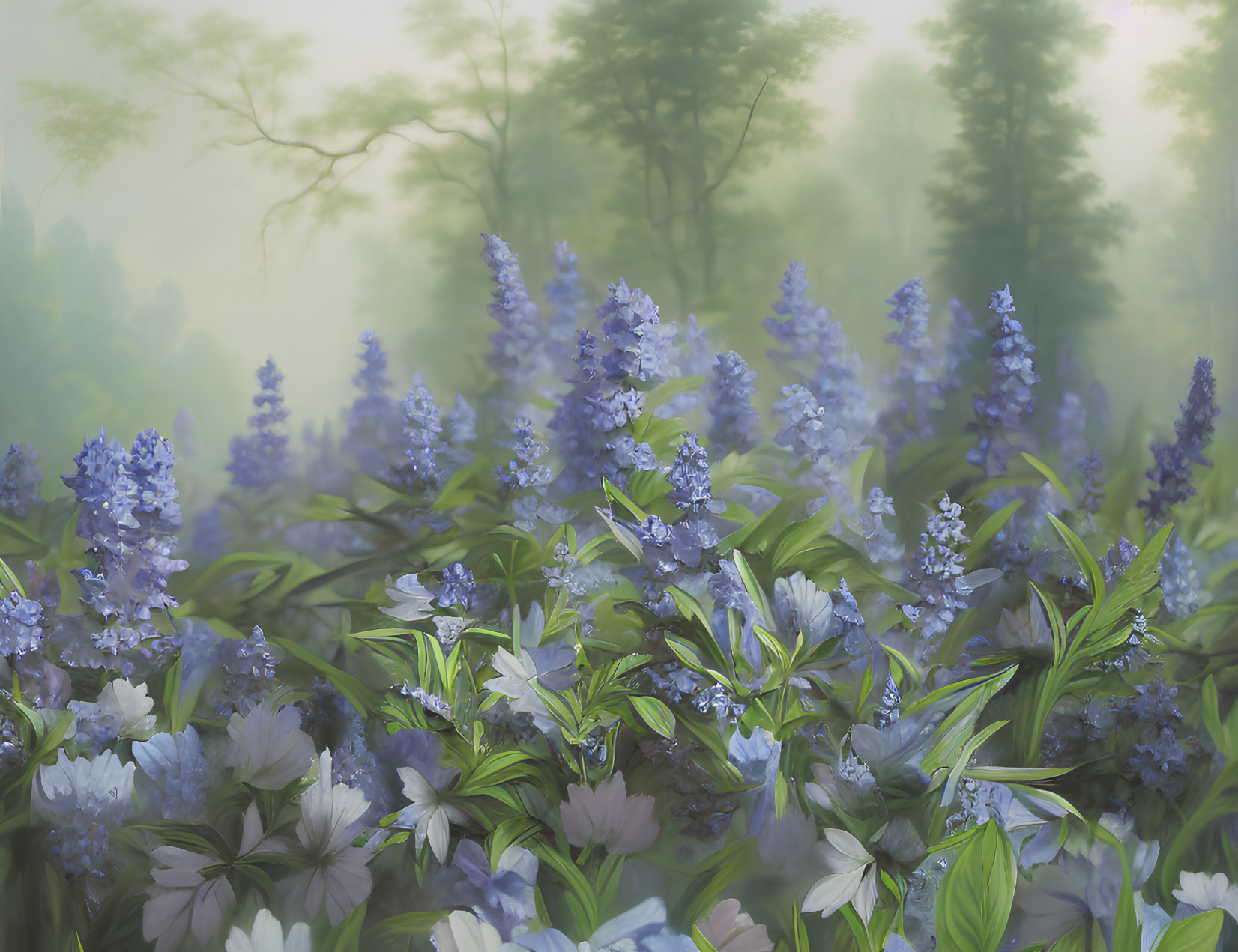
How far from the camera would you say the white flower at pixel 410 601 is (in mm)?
978

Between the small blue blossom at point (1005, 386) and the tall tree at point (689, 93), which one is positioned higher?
the tall tree at point (689, 93)

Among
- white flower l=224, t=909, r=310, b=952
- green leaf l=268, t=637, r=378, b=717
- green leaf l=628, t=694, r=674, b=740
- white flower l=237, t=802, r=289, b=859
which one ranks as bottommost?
white flower l=224, t=909, r=310, b=952

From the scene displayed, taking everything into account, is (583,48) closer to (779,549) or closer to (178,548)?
(779,549)

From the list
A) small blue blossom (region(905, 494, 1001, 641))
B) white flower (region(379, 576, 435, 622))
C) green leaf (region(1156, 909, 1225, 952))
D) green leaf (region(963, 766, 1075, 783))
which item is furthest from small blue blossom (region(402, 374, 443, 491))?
green leaf (region(1156, 909, 1225, 952))

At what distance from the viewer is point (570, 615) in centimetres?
98

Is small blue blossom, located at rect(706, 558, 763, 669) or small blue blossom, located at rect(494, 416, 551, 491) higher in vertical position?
small blue blossom, located at rect(494, 416, 551, 491)

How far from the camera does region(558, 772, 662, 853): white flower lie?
96 cm

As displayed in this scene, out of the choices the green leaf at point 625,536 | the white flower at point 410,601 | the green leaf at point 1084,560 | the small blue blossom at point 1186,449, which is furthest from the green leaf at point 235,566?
the small blue blossom at point 1186,449

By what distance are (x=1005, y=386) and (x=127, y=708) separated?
1034mm

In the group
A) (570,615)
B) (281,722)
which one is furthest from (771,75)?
(281,722)

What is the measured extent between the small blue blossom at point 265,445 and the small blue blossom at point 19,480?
0.22m

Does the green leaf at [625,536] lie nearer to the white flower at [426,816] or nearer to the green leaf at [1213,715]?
the white flower at [426,816]

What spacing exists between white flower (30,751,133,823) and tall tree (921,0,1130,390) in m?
1.06

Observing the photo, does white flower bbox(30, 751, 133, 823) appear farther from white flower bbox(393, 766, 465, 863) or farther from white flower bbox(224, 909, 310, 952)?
white flower bbox(393, 766, 465, 863)
